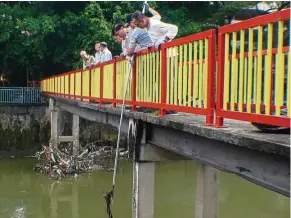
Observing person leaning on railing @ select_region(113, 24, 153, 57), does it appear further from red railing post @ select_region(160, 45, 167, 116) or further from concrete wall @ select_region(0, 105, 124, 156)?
concrete wall @ select_region(0, 105, 124, 156)

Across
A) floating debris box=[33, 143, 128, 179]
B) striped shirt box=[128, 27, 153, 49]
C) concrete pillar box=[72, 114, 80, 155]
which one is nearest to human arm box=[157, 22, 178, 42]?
striped shirt box=[128, 27, 153, 49]

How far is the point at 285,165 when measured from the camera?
3021 millimetres

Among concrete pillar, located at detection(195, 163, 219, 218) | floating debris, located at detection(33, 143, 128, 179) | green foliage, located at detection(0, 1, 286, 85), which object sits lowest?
floating debris, located at detection(33, 143, 128, 179)

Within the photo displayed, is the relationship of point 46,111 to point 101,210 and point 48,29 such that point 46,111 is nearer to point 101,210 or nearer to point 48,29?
point 48,29

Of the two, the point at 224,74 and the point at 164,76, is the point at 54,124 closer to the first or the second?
the point at 164,76

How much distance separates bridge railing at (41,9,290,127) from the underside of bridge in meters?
0.16

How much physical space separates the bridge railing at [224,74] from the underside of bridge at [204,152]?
16cm

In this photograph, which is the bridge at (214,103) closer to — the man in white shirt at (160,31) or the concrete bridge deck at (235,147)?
the concrete bridge deck at (235,147)

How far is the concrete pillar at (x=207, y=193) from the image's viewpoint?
21.4 ft

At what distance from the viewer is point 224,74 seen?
370 cm

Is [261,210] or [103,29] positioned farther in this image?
[103,29]

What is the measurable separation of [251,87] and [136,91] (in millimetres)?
2822

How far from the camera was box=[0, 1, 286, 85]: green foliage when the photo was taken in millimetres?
19094

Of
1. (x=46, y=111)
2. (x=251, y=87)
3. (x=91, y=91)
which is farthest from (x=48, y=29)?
(x=251, y=87)
